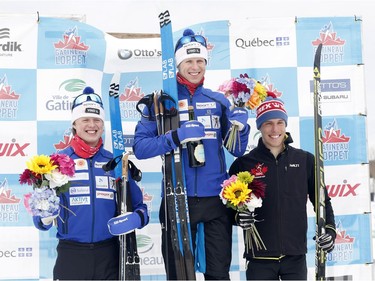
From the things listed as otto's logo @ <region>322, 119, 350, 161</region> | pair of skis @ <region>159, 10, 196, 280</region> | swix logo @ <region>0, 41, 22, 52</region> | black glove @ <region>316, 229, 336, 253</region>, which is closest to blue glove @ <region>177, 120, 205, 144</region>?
pair of skis @ <region>159, 10, 196, 280</region>

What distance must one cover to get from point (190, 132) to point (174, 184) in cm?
43

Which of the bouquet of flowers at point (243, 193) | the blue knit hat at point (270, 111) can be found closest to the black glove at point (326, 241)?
the bouquet of flowers at point (243, 193)

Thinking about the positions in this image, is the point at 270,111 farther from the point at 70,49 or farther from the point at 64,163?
the point at 70,49

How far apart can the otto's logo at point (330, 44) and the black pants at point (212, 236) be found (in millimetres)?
2325

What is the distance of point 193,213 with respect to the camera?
12.0ft

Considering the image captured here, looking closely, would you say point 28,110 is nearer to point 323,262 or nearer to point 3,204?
point 3,204

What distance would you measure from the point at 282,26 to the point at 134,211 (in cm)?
265

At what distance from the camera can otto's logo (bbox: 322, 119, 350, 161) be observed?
514 cm

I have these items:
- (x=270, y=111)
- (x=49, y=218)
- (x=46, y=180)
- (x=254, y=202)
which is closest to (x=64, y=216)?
(x=49, y=218)

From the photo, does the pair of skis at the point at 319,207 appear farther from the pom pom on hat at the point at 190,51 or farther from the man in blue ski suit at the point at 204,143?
the pom pom on hat at the point at 190,51

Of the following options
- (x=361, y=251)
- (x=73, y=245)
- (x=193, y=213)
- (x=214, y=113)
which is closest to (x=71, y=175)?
(x=73, y=245)

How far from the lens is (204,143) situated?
3779 mm

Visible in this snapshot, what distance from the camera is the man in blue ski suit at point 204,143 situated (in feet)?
11.8

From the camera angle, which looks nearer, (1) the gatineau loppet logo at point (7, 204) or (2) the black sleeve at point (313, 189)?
(2) the black sleeve at point (313, 189)
